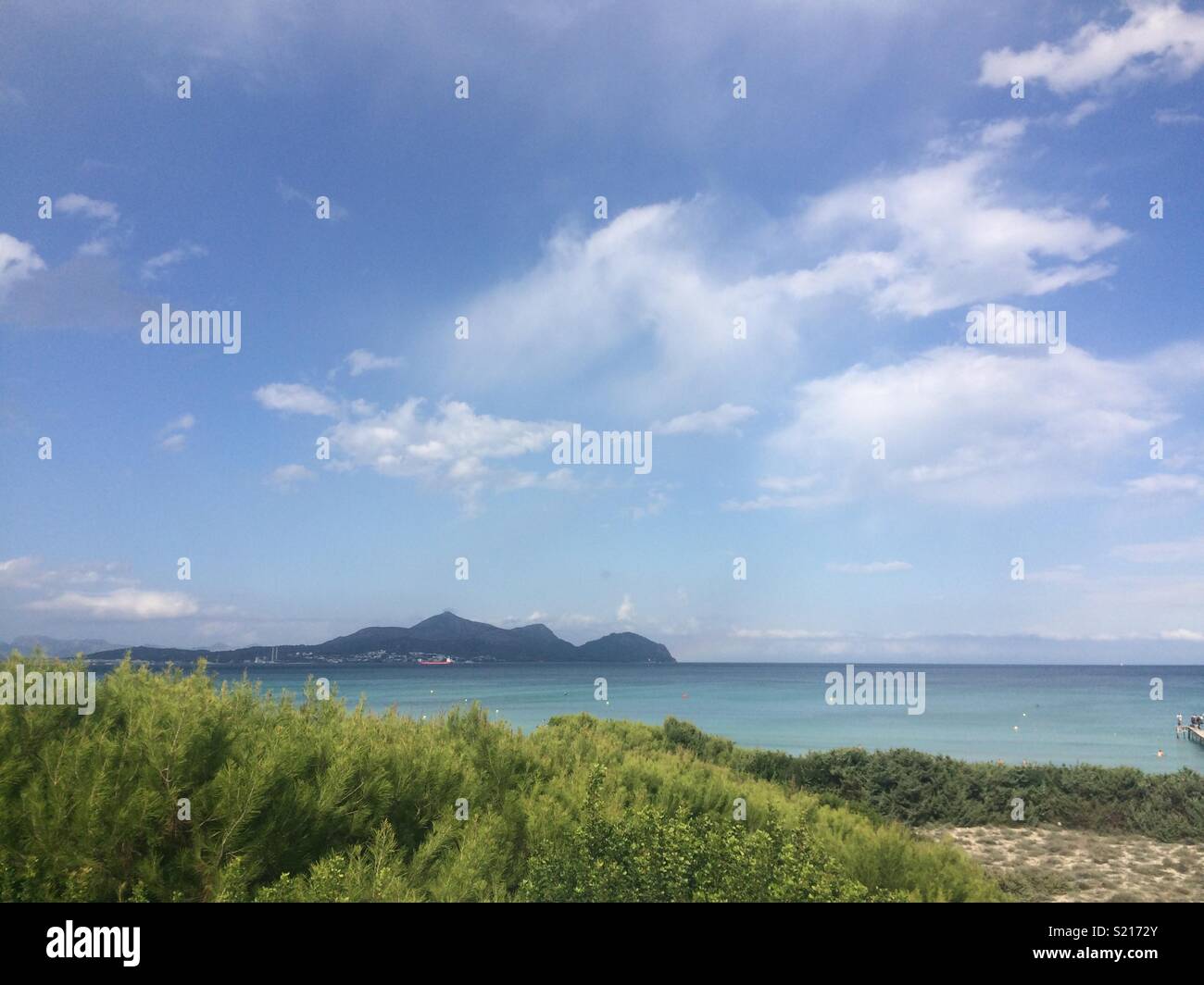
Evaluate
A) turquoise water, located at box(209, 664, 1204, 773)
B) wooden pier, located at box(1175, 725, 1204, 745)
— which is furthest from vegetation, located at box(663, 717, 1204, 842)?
wooden pier, located at box(1175, 725, 1204, 745)

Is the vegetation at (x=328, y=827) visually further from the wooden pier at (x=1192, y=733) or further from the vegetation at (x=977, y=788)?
the wooden pier at (x=1192, y=733)

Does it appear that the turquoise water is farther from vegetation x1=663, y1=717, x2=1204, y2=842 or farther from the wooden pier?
vegetation x1=663, y1=717, x2=1204, y2=842

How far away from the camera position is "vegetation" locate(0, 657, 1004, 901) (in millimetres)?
4660

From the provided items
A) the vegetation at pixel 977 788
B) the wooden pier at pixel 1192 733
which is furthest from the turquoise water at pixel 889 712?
the vegetation at pixel 977 788

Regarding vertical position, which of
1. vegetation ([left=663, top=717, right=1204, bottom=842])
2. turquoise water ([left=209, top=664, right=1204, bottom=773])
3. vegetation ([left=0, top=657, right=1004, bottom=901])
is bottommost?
turquoise water ([left=209, top=664, right=1204, bottom=773])

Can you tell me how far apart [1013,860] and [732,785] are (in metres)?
6.23

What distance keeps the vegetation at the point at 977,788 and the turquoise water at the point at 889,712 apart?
6.32 metres

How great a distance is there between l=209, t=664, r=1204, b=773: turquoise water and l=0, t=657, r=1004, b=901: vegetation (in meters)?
1.56

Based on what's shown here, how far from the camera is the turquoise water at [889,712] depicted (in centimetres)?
3494

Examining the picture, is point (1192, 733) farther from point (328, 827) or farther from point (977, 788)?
point (328, 827)

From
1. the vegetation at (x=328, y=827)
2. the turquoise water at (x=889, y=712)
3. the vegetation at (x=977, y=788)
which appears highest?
the vegetation at (x=328, y=827)

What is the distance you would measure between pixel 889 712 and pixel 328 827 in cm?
6198

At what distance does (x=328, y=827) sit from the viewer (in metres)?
5.56
